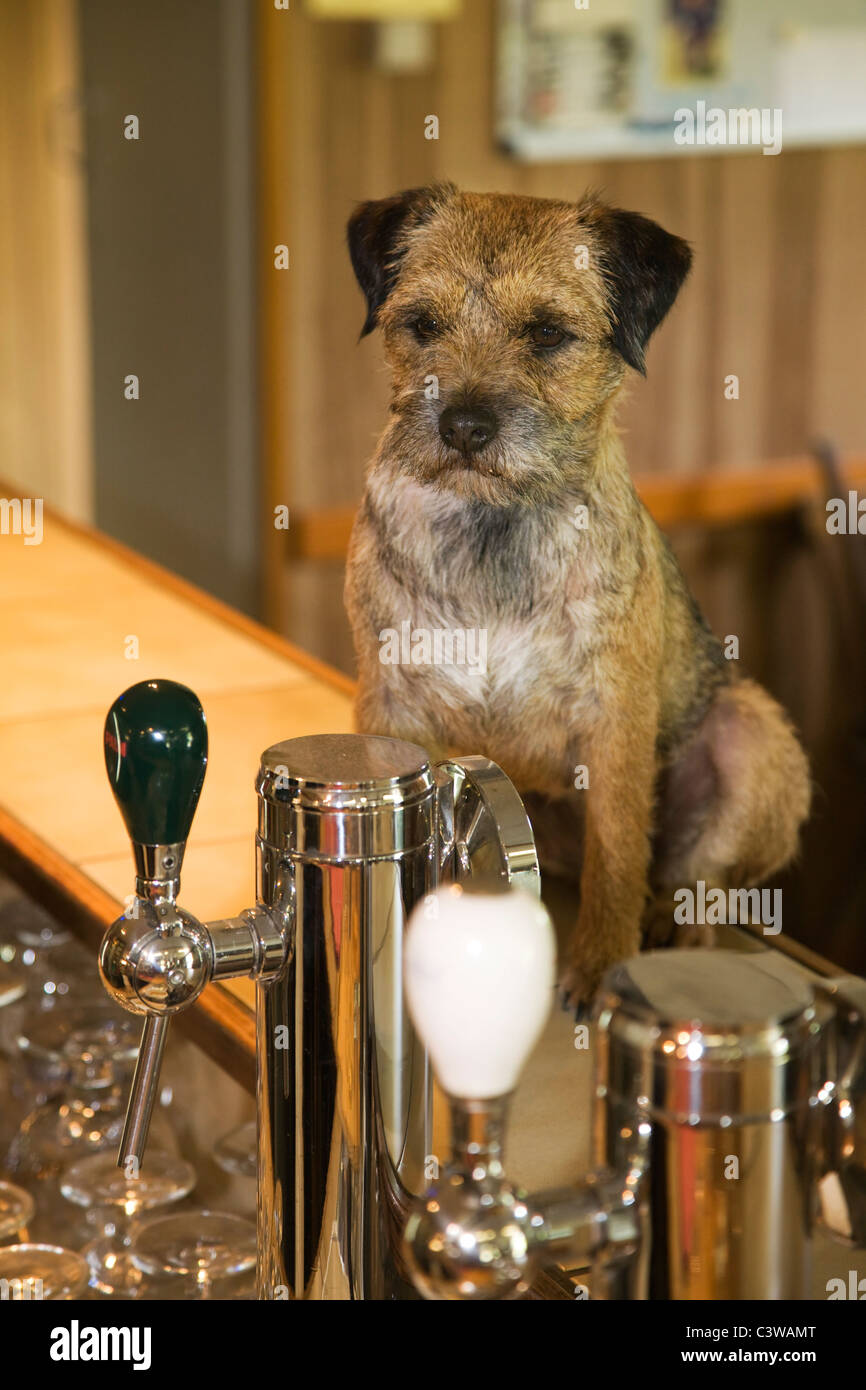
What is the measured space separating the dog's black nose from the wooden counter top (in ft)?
1.08

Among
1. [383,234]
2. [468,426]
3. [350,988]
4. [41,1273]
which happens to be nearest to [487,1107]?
[350,988]

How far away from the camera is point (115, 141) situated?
354cm

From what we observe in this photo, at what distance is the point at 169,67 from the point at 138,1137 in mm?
2972

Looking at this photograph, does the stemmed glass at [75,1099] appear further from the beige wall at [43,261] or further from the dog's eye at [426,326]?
the beige wall at [43,261]

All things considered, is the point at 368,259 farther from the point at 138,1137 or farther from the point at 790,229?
the point at 790,229

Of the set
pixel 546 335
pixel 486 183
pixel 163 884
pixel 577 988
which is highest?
pixel 486 183

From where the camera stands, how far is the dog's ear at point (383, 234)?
0.73 m

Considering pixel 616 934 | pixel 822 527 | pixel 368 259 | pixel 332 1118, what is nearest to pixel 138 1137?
pixel 332 1118

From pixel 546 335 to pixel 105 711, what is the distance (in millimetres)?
625

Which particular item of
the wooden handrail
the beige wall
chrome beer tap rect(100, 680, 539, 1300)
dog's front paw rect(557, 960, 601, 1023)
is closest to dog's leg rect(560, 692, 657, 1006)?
dog's front paw rect(557, 960, 601, 1023)

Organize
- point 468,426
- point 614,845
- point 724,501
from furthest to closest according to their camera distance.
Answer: point 724,501, point 614,845, point 468,426

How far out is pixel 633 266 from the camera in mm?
700

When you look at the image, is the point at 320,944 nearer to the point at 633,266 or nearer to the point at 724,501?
the point at 633,266

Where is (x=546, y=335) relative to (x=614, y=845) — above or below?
above
